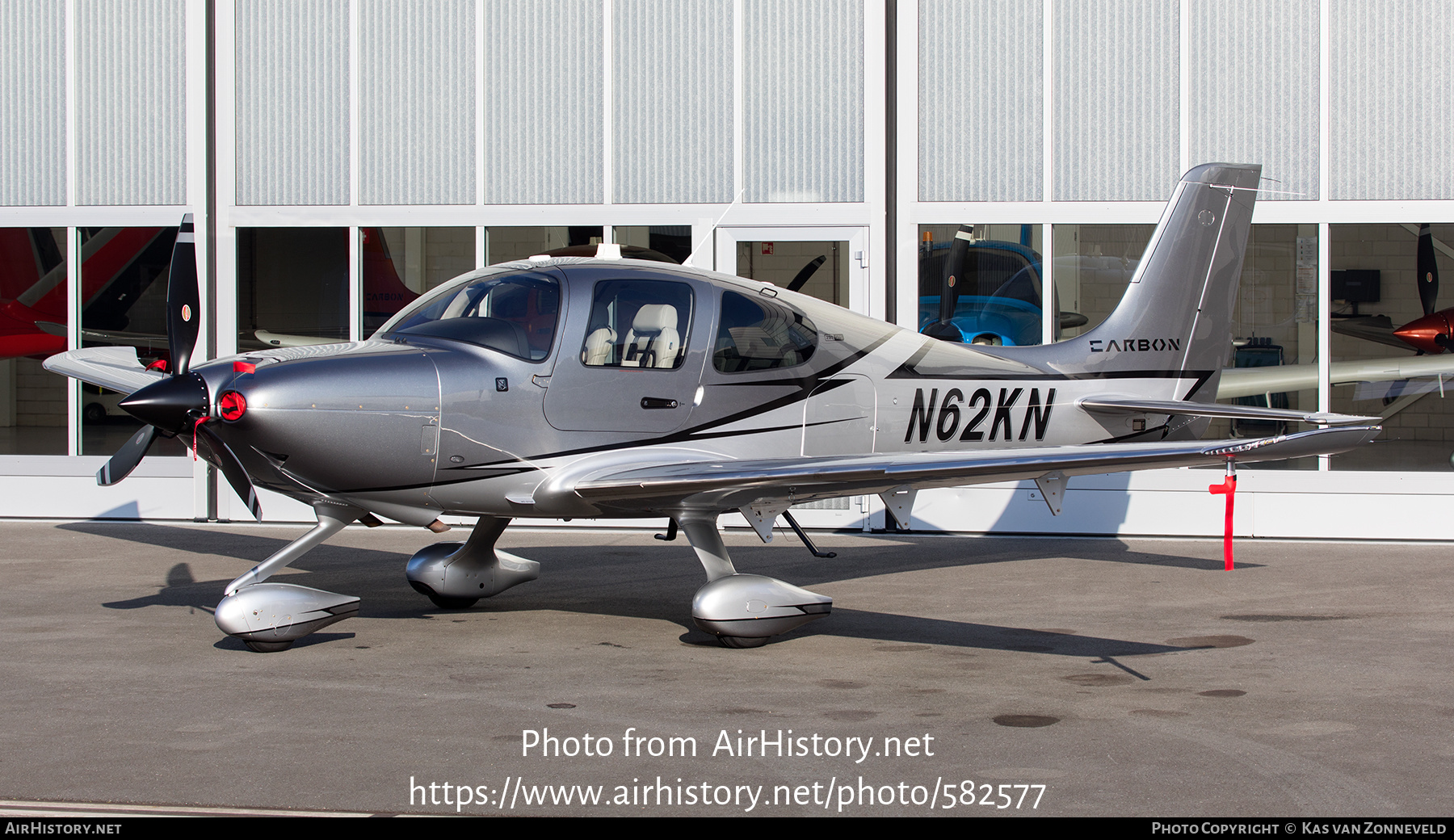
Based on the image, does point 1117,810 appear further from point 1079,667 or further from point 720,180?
point 720,180

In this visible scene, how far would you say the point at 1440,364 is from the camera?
36.1ft

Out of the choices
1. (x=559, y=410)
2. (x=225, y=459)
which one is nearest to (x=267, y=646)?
(x=225, y=459)

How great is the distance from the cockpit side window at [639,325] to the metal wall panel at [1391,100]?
722 cm

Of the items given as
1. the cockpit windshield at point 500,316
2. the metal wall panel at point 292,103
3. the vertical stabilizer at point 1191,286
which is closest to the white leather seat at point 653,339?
the cockpit windshield at point 500,316

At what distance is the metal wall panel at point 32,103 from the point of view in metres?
12.1

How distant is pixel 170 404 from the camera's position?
5.74m

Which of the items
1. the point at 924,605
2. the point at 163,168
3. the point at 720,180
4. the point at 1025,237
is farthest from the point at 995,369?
the point at 163,168

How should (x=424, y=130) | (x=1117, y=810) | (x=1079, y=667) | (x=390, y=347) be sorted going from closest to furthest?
(x=1117, y=810) → (x=1079, y=667) → (x=390, y=347) → (x=424, y=130)

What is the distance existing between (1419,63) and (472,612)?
9523 millimetres

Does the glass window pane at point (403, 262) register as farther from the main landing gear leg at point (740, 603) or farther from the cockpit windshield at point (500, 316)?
the main landing gear leg at point (740, 603)

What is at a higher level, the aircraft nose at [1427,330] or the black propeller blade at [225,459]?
the aircraft nose at [1427,330]

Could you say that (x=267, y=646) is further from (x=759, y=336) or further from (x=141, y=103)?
(x=141, y=103)

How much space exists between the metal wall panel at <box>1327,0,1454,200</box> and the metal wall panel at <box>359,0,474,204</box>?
26.2 ft

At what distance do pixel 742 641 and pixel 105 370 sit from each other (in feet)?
17.4
